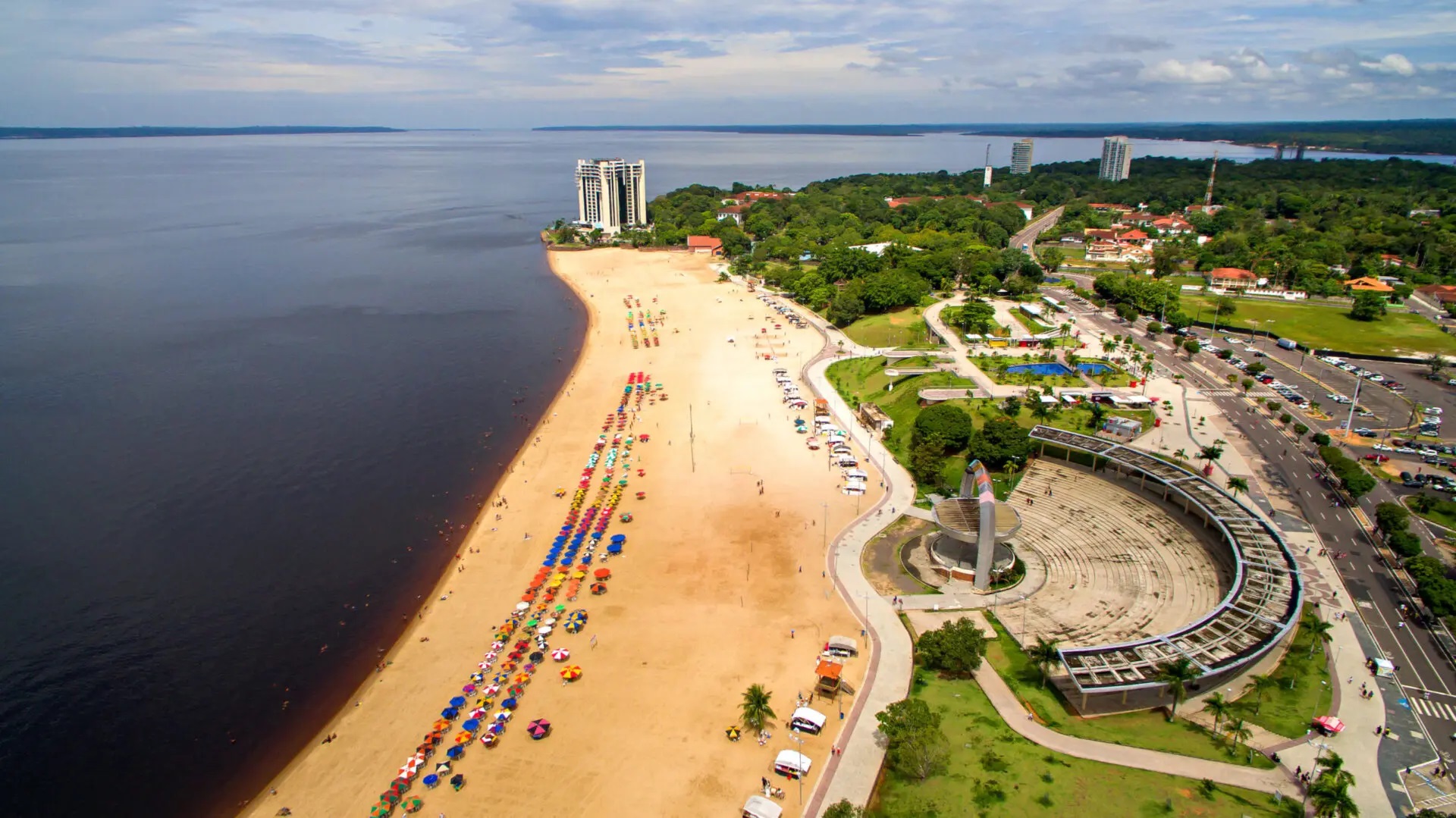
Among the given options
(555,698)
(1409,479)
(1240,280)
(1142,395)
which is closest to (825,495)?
(555,698)

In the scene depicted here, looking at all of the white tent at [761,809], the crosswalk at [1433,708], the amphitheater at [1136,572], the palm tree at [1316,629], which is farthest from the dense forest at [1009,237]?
the white tent at [761,809]

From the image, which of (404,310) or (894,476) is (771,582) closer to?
(894,476)

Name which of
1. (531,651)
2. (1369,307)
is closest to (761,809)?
(531,651)

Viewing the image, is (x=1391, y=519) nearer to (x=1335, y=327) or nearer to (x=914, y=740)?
(x=914, y=740)

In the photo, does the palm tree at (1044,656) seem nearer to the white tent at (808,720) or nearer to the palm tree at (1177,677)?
the palm tree at (1177,677)

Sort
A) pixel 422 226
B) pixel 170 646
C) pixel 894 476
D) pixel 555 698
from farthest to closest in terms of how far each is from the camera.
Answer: pixel 422 226, pixel 894 476, pixel 170 646, pixel 555 698

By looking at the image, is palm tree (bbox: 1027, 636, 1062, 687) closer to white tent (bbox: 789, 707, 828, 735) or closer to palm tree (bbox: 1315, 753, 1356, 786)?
palm tree (bbox: 1315, 753, 1356, 786)
